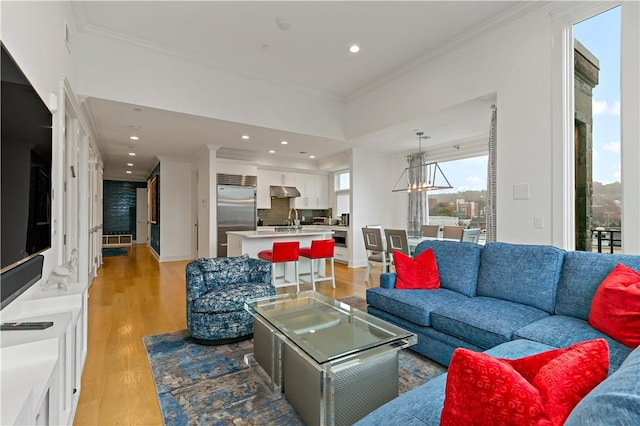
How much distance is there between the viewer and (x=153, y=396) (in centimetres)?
206

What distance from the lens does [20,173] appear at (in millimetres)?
1404

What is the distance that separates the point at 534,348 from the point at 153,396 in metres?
2.42

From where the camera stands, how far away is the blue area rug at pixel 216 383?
184cm

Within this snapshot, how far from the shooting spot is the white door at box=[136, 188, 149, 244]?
38.0 feet

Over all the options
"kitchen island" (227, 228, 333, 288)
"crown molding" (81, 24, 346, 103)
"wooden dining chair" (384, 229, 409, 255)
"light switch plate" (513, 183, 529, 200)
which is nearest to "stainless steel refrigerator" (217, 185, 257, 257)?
"kitchen island" (227, 228, 333, 288)

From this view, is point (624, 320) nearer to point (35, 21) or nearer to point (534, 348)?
point (534, 348)

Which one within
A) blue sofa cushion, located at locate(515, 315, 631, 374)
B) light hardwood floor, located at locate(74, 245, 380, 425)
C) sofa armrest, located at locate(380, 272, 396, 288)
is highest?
sofa armrest, located at locate(380, 272, 396, 288)

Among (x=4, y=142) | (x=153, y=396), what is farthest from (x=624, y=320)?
(x=4, y=142)

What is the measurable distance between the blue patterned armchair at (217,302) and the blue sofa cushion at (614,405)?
267 centimetres

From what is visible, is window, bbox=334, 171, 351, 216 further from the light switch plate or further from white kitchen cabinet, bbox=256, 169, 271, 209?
the light switch plate

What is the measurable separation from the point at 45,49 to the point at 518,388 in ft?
10.5

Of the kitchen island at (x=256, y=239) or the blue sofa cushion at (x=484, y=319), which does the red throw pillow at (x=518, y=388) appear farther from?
the kitchen island at (x=256, y=239)

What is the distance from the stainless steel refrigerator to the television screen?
15.7ft

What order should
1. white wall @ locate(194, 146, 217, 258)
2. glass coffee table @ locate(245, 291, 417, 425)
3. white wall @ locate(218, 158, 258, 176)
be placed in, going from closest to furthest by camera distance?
glass coffee table @ locate(245, 291, 417, 425)
white wall @ locate(194, 146, 217, 258)
white wall @ locate(218, 158, 258, 176)
